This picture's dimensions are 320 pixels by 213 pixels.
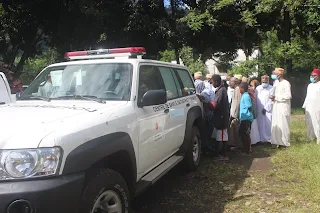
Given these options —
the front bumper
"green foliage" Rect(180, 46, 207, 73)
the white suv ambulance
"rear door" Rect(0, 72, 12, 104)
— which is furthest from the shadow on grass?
"green foliage" Rect(180, 46, 207, 73)

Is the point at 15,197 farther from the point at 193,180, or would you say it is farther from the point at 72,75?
the point at 193,180

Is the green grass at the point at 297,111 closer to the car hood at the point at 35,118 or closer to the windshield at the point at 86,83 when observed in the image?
the windshield at the point at 86,83

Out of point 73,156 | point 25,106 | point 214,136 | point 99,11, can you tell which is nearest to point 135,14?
point 99,11

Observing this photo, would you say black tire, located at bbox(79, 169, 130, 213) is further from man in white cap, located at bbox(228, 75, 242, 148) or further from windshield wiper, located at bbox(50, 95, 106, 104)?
man in white cap, located at bbox(228, 75, 242, 148)

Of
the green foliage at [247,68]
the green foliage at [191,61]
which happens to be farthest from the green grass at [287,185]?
the green foliage at [191,61]

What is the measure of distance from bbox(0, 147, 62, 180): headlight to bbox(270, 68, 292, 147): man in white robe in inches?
239

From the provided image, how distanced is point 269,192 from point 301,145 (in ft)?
10.4

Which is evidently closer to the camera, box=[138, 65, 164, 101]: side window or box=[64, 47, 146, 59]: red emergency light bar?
box=[138, 65, 164, 101]: side window

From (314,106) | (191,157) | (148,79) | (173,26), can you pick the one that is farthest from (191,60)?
(148,79)

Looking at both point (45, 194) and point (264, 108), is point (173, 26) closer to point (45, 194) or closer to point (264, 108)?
point (264, 108)

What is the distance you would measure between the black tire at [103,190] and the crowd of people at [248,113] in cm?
373

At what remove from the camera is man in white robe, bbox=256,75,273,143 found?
809 centimetres

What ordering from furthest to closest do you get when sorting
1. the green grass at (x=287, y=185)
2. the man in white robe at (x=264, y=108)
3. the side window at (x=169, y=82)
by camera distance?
the man in white robe at (x=264, y=108) → the side window at (x=169, y=82) → the green grass at (x=287, y=185)

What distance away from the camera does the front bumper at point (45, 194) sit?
2354 mm
